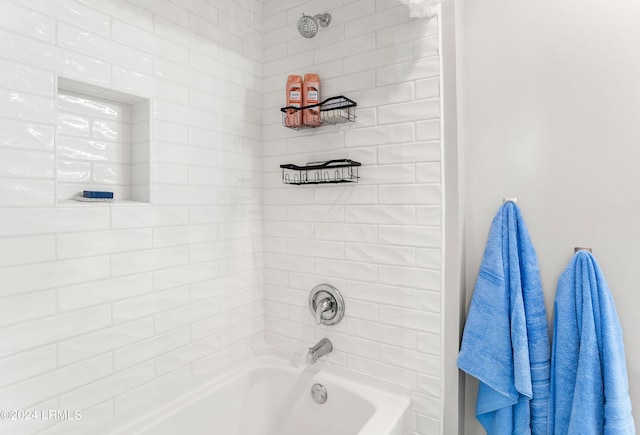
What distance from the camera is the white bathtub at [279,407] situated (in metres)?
1.31

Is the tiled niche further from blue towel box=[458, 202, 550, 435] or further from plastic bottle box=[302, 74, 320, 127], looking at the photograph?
blue towel box=[458, 202, 550, 435]

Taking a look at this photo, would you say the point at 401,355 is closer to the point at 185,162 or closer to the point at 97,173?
the point at 185,162

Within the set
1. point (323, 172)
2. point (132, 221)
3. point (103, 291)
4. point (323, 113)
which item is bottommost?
point (103, 291)

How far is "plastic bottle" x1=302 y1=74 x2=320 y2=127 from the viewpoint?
4.98 feet

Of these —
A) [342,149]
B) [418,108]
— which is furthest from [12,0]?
[418,108]

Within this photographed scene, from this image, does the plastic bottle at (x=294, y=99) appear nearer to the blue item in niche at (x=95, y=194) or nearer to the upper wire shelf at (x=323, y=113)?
the upper wire shelf at (x=323, y=113)

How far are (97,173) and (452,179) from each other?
1.33 meters

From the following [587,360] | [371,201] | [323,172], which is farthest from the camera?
[323,172]

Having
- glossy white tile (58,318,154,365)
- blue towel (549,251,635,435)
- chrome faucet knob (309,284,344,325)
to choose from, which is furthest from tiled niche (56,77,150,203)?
blue towel (549,251,635,435)

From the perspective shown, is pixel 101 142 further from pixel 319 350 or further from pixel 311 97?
pixel 319 350

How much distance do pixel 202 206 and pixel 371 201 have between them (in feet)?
2.45

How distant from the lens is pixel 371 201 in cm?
148

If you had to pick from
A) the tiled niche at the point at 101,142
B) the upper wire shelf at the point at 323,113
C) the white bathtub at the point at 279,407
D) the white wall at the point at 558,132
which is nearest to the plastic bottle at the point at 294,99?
the upper wire shelf at the point at 323,113

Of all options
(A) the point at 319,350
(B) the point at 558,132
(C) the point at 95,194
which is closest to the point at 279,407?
(A) the point at 319,350
